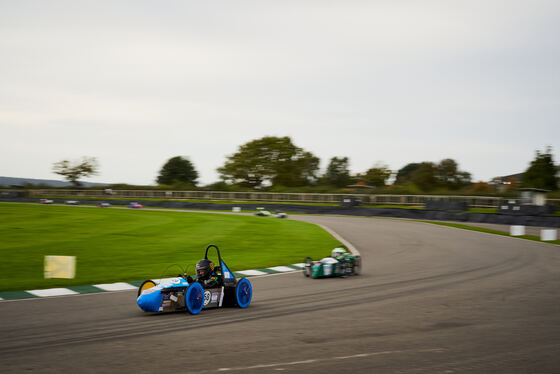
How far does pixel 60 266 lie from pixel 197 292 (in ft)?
14.9

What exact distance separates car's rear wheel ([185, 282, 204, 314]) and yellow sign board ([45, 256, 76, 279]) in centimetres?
426

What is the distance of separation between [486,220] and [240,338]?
32.7 m

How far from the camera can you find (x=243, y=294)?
29.8ft

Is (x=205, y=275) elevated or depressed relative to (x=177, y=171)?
depressed

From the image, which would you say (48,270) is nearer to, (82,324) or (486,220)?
(82,324)

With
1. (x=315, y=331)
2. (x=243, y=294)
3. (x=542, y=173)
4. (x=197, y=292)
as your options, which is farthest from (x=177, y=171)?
(x=315, y=331)

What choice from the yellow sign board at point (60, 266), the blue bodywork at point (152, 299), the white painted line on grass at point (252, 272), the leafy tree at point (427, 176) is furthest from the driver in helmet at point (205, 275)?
the leafy tree at point (427, 176)

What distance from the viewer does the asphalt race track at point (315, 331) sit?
18.0 ft

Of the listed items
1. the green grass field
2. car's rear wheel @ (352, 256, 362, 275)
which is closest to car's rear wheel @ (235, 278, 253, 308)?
the green grass field

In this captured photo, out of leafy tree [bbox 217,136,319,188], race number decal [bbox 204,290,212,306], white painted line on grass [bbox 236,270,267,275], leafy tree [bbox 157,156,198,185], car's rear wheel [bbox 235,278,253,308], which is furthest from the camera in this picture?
leafy tree [bbox 157,156,198,185]

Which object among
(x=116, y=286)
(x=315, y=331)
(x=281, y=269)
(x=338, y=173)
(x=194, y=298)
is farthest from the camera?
(x=338, y=173)

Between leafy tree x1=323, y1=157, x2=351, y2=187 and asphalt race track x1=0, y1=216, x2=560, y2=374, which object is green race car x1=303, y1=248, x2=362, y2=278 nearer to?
asphalt race track x1=0, y1=216, x2=560, y2=374

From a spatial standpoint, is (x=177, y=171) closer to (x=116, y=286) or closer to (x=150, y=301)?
(x=116, y=286)

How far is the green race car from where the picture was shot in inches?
500
